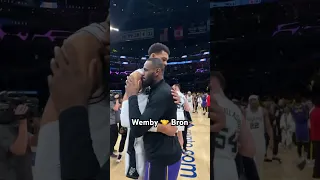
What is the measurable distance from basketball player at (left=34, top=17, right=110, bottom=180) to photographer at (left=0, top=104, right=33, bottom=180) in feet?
0.34

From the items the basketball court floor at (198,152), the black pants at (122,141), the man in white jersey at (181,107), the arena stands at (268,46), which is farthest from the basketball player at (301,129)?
the black pants at (122,141)

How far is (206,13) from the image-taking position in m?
1.75

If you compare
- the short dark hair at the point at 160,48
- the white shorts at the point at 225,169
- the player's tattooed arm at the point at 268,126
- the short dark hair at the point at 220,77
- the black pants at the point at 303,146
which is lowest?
the white shorts at the point at 225,169

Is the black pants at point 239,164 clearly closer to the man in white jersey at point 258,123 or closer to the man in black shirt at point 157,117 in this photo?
the man in white jersey at point 258,123

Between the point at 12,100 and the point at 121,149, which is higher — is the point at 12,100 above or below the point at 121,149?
above

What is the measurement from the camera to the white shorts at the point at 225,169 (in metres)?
1.82

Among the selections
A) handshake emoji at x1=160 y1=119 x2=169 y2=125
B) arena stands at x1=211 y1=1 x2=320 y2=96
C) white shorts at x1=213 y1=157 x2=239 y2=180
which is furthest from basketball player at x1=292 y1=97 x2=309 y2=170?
handshake emoji at x1=160 y1=119 x2=169 y2=125

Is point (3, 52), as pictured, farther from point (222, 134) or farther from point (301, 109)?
point (301, 109)

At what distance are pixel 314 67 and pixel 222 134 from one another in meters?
0.80

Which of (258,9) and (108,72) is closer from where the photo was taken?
(258,9)

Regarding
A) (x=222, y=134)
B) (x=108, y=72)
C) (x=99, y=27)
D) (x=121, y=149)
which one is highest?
(x=99, y=27)

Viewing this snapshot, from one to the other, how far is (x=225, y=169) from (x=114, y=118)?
939 millimetres

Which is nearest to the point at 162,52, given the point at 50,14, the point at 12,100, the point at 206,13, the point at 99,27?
the point at 206,13

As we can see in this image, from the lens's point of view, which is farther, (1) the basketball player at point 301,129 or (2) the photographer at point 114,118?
(2) the photographer at point 114,118
